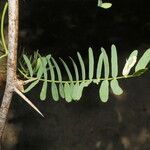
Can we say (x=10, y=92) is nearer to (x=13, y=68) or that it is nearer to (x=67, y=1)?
(x=13, y=68)

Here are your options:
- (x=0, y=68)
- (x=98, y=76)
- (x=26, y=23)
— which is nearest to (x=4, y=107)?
(x=98, y=76)

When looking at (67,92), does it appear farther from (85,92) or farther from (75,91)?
(85,92)

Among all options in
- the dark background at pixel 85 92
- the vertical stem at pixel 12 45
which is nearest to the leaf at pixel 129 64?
the vertical stem at pixel 12 45

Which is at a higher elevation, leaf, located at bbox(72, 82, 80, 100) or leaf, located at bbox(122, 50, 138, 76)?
leaf, located at bbox(122, 50, 138, 76)

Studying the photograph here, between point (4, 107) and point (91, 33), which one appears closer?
point (4, 107)

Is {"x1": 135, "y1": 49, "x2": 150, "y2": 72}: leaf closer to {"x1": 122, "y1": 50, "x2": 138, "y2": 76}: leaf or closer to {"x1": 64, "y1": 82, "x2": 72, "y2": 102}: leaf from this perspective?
{"x1": 122, "y1": 50, "x2": 138, "y2": 76}: leaf

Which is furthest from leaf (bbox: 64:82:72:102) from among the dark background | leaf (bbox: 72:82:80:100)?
the dark background

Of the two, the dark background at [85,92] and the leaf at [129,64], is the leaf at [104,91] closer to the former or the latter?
the leaf at [129,64]

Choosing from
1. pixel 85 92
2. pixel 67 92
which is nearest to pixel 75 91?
pixel 67 92
